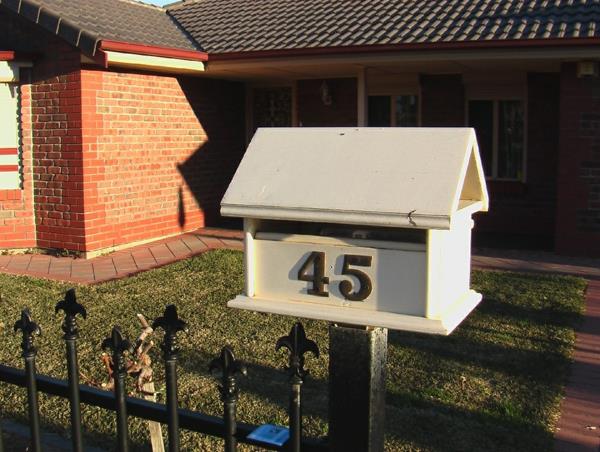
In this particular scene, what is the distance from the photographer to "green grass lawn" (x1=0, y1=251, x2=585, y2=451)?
4535mm

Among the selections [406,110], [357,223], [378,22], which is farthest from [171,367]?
[406,110]

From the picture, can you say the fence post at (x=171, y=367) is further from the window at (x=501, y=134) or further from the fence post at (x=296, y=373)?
the window at (x=501, y=134)

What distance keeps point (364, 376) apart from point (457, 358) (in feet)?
12.6

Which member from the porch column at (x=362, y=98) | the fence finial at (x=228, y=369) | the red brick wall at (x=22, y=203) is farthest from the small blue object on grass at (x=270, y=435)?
the porch column at (x=362, y=98)

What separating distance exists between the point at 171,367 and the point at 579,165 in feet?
29.1

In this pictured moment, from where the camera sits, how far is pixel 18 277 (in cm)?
886

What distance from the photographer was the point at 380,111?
13.6 m

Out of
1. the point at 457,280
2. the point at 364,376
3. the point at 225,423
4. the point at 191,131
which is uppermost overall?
the point at 191,131

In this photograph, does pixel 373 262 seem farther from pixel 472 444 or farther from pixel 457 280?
pixel 472 444

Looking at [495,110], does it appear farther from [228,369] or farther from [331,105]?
[228,369]

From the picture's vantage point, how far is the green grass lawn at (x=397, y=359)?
4535 mm

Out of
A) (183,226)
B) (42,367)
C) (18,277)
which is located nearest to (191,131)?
(183,226)

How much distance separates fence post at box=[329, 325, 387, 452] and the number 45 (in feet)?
0.44

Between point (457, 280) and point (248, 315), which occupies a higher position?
point (457, 280)
